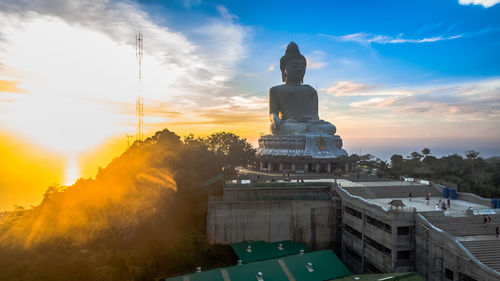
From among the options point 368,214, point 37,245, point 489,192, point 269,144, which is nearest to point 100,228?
point 37,245

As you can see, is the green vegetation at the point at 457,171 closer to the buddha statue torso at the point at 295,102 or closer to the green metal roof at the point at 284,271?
the buddha statue torso at the point at 295,102

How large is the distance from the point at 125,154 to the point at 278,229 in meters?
17.6

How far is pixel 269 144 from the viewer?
158 ft

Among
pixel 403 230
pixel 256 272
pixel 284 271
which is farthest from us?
pixel 403 230

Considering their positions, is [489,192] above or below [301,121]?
below

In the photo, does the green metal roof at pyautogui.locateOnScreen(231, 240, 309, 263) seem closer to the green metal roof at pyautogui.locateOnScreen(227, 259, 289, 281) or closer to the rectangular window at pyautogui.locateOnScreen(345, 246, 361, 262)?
the green metal roof at pyautogui.locateOnScreen(227, 259, 289, 281)

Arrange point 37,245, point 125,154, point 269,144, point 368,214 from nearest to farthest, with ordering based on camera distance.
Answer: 1. point 37,245
2. point 368,214
3. point 125,154
4. point 269,144

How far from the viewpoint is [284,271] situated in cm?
2172

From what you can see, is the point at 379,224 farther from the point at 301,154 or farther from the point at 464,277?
the point at 301,154

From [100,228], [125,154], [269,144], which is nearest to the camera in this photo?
[100,228]

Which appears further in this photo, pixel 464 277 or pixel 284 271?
pixel 284 271

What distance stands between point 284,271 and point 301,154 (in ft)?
79.5

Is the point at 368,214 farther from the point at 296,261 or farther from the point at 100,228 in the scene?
the point at 100,228

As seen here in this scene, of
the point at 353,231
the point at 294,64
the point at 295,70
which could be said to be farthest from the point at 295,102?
the point at 353,231
